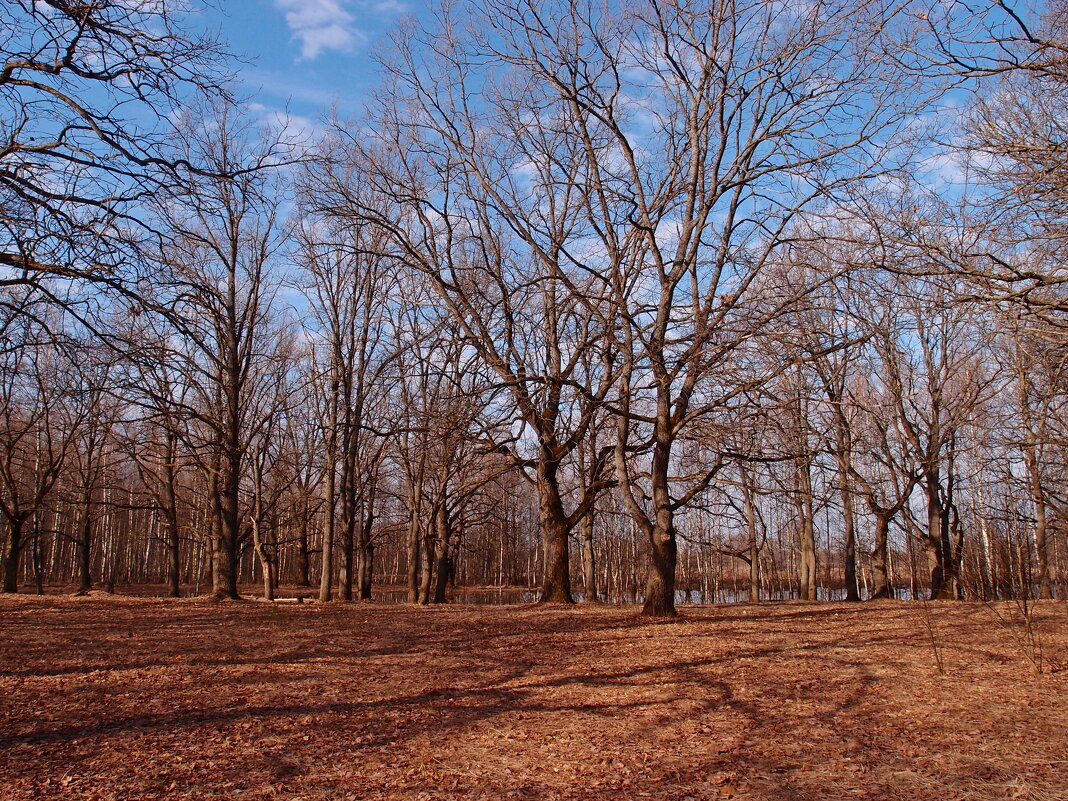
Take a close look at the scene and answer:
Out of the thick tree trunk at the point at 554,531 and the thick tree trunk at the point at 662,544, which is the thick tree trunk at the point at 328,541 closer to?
the thick tree trunk at the point at 554,531

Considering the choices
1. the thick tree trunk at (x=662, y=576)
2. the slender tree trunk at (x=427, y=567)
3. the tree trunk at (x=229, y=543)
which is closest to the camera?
the thick tree trunk at (x=662, y=576)

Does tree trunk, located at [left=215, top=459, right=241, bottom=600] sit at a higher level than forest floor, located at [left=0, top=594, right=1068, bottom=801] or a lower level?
higher

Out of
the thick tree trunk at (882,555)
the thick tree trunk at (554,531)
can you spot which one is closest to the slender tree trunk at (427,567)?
the thick tree trunk at (554,531)

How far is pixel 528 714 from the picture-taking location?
5723 millimetres

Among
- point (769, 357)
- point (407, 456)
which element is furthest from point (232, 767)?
point (407, 456)

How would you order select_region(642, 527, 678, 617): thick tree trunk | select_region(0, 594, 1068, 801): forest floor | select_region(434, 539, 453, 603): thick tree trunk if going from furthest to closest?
1. select_region(434, 539, 453, 603): thick tree trunk
2. select_region(642, 527, 678, 617): thick tree trunk
3. select_region(0, 594, 1068, 801): forest floor

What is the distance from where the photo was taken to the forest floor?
4141mm

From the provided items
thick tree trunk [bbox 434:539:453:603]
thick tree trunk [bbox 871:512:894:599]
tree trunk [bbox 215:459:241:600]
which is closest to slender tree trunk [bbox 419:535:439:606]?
thick tree trunk [bbox 434:539:453:603]

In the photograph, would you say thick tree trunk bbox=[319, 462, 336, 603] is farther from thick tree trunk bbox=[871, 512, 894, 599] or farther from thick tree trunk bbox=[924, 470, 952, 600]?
thick tree trunk bbox=[924, 470, 952, 600]

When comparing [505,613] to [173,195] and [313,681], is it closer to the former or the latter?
[313,681]

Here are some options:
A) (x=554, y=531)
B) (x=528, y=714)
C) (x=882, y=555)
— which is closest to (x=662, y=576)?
(x=554, y=531)

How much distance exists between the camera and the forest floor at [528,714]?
4.14 m

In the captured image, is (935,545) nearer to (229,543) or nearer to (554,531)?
(554,531)

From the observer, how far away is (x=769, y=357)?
34.3ft
